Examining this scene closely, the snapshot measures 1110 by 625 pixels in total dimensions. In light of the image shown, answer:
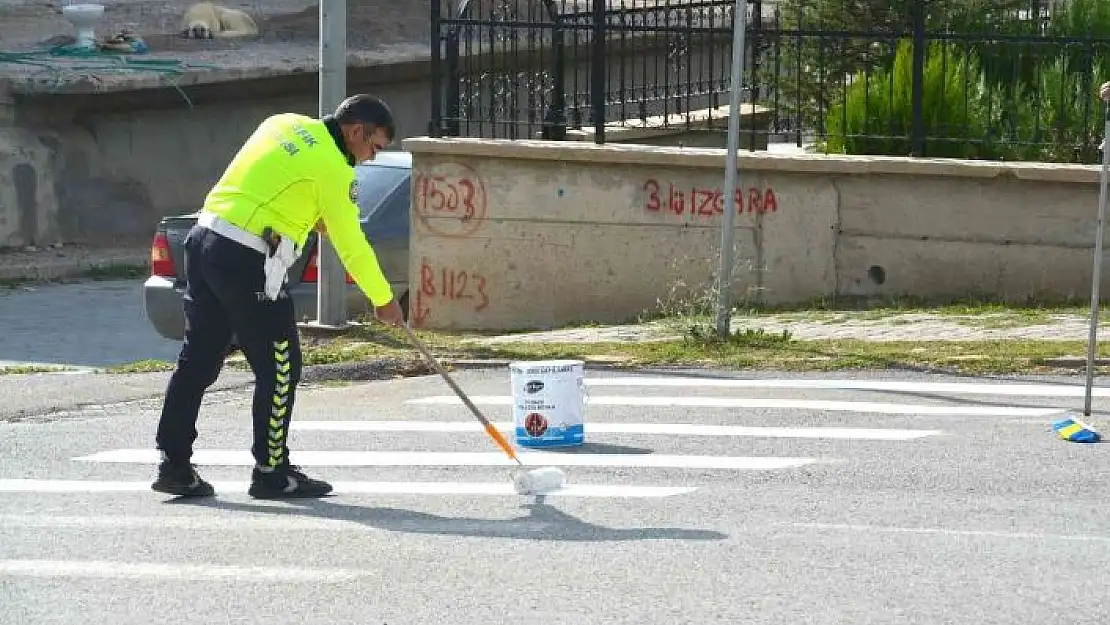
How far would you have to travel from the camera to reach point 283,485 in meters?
8.49

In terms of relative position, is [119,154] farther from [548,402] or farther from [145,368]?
[548,402]

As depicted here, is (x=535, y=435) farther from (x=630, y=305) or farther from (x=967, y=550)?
(x=630, y=305)

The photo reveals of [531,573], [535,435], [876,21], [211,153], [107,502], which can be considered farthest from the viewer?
[211,153]

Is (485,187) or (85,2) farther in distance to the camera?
(85,2)

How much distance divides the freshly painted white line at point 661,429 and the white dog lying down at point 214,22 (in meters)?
16.6

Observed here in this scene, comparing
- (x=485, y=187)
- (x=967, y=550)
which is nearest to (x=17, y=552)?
(x=967, y=550)

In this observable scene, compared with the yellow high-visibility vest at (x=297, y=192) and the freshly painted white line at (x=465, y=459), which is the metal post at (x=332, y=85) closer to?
the freshly painted white line at (x=465, y=459)

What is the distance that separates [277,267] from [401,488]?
1.14 m

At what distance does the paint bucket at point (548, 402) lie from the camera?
9.50 metres

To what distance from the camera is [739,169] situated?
14203mm

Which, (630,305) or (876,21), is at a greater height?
(876,21)

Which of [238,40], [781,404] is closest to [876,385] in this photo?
[781,404]

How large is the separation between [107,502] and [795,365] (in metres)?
4.92

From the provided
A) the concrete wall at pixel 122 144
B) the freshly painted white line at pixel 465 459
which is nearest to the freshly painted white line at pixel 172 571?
the freshly painted white line at pixel 465 459
